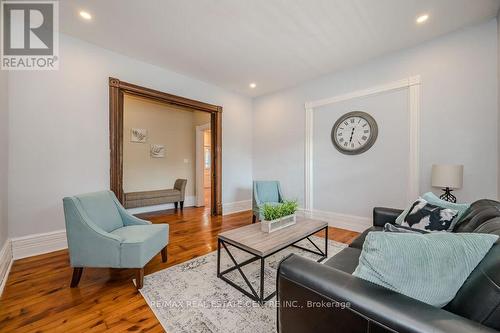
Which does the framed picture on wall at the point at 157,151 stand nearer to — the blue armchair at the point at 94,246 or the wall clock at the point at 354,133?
the blue armchair at the point at 94,246

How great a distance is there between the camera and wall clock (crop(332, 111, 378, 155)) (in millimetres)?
3219

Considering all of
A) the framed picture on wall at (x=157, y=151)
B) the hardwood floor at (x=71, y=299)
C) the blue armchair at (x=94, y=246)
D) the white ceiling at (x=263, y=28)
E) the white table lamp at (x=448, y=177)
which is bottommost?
the hardwood floor at (x=71, y=299)

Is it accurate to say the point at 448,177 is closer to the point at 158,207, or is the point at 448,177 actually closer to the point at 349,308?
the point at 349,308

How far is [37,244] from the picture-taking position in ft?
8.20

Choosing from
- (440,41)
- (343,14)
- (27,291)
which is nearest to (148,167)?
(27,291)

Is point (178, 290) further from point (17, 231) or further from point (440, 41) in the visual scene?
point (440, 41)

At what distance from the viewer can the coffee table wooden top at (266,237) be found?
171 cm

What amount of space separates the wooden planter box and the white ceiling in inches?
88.5

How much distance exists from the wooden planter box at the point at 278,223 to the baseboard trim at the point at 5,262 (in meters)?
2.35

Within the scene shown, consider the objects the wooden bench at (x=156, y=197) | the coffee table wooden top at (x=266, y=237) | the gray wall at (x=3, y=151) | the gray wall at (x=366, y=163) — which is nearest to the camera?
the coffee table wooden top at (x=266, y=237)

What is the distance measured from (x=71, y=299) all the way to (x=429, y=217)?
3.00m

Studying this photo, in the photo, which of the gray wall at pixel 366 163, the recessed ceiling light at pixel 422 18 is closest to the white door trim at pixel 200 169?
the gray wall at pixel 366 163

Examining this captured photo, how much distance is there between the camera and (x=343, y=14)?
7.43 feet

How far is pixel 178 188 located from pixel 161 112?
2.02 m
